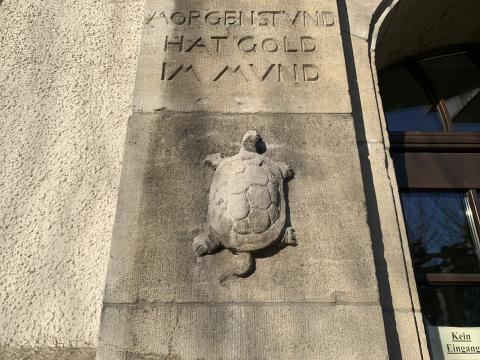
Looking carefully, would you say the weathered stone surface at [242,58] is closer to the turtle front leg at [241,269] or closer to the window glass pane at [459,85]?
the turtle front leg at [241,269]

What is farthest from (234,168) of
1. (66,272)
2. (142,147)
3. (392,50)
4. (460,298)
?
(392,50)

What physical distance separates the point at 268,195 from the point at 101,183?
0.96 m

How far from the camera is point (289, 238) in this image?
6.07ft

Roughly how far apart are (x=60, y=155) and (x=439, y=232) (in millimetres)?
2562

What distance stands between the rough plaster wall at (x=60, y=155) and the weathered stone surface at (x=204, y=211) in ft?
0.87

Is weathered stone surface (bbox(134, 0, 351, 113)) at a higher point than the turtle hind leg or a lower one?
higher

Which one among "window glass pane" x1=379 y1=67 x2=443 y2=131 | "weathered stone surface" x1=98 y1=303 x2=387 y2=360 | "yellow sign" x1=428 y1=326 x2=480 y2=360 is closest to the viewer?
"weathered stone surface" x1=98 y1=303 x2=387 y2=360

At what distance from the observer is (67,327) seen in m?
1.92

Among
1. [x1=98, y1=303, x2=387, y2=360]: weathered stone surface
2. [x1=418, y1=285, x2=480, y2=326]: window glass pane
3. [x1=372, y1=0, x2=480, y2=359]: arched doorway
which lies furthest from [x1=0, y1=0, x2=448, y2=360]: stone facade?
[x1=418, y1=285, x2=480, y2=326]: window glass pane

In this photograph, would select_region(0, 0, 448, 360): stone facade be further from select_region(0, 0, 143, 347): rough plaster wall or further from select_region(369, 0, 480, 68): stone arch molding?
select_region(369, 0, 480, 68): stone arch molding

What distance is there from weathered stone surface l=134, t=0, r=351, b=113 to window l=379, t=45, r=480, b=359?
1.16 metres

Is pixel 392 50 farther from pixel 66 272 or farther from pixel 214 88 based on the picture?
pixel 66 272

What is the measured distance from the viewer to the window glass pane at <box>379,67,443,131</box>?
3.61 m

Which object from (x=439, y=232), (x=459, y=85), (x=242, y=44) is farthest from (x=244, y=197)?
(x=459, y=85)
